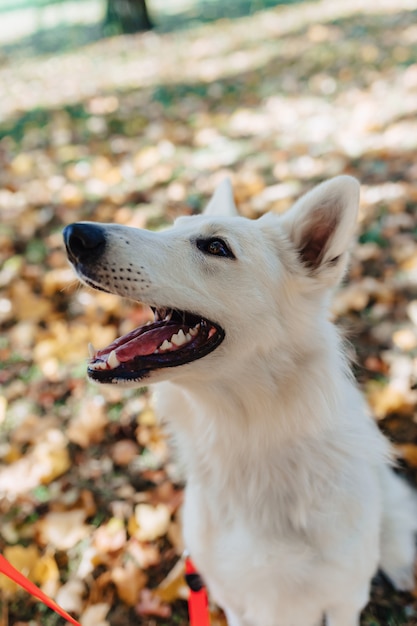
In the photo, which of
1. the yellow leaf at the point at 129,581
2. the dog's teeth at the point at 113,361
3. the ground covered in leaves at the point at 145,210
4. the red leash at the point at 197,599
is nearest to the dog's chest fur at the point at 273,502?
the red leash at the point at 197,599

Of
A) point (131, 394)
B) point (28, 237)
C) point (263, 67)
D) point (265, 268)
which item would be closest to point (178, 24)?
point (263, 67)

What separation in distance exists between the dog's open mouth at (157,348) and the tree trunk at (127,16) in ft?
35.2

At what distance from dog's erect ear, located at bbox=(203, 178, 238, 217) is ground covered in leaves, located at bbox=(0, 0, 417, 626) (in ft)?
4.20

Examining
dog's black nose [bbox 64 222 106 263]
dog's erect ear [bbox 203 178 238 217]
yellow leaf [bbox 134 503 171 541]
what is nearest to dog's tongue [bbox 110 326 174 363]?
dog's black nose [bbox 64 222 106 263]

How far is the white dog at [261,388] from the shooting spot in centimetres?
194

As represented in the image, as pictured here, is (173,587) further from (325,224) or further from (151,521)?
(325,224)

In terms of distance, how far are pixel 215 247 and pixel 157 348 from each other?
1.58 ft

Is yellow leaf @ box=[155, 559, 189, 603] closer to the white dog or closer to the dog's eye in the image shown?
the white dog

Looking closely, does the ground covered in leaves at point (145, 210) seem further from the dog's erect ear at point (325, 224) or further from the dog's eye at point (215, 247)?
the dog's eye at point (215, 247)

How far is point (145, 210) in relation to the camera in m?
5.34

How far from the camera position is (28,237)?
5199mm

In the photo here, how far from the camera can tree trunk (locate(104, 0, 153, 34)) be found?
10.7 metres

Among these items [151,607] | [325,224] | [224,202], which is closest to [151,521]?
[151,607]

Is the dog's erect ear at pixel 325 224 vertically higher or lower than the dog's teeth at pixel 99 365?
higher
